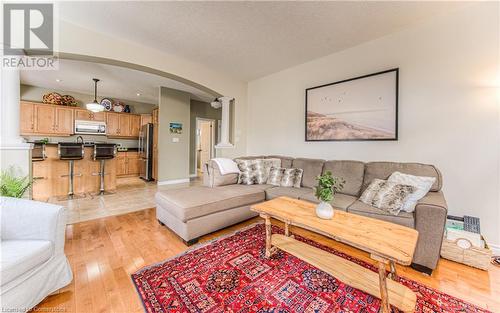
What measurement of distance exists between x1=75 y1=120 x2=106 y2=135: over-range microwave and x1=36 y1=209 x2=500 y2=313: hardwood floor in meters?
4.25

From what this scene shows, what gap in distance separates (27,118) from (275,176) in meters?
6.37

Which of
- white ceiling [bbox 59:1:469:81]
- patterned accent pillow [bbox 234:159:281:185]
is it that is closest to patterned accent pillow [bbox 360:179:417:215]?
patterned accent pillow [bbox 234:159:281:185]

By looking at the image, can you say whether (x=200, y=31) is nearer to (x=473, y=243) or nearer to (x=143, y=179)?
(x=473, y=243)

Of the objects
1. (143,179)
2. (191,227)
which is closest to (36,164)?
(143,179)

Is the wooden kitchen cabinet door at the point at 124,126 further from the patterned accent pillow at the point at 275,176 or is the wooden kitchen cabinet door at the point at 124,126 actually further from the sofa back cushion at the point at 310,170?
the sofa back cushion at the point at 310,170

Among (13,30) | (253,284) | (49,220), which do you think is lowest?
(253,284)

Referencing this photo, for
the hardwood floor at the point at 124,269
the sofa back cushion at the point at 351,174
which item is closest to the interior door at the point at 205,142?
the hardwood floor at the point at 124,269

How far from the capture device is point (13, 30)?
2.12 m

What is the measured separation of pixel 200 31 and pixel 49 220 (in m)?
2.58

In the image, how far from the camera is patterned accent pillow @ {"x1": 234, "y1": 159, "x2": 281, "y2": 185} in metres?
3.23

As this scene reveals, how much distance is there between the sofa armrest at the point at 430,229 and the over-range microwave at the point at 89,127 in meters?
7.45

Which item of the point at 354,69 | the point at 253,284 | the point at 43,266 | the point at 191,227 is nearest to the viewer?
the point at 43,266

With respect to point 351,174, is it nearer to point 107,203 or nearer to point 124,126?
point 107,203

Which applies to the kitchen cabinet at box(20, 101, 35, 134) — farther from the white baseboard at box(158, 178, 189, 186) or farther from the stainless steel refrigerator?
the white baseboard at box(158, 178, 189, 186)
